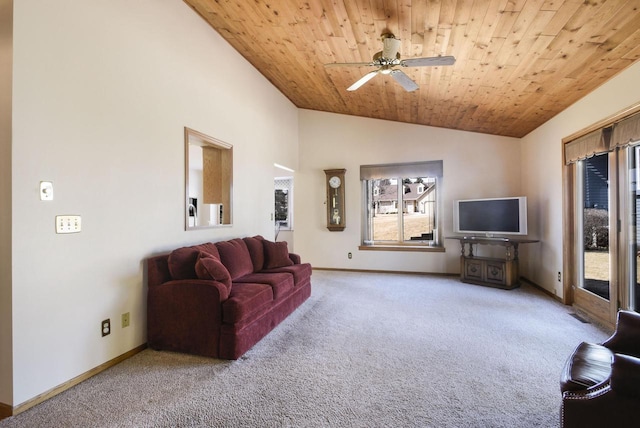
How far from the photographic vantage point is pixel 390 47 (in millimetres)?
2910

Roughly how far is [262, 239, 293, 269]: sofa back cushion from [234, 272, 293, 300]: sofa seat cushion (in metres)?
0.44

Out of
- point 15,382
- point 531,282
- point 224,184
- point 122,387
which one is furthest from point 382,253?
point 15,382

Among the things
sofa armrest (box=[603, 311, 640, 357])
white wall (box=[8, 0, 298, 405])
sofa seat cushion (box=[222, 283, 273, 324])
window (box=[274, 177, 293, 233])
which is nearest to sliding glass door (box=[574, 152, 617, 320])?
sofa armrest (box=[603, 311, 640, 357])

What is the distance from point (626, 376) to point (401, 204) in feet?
16.2

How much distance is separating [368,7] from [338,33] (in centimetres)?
59

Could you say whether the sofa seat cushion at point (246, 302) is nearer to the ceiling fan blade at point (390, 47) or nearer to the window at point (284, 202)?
the ceiling fan blade at point (390, 47)

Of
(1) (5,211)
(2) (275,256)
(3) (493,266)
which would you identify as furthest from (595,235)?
(1) (5,211)

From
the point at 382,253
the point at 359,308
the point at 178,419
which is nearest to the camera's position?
the point at 178,419

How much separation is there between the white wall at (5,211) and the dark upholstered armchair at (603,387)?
302cm

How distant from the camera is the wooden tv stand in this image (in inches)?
181

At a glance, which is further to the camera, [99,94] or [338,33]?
[338,33]

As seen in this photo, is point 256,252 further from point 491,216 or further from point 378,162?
point 491,216

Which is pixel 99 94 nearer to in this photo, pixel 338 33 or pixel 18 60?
pixel 18 60

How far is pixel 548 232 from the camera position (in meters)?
4.37
